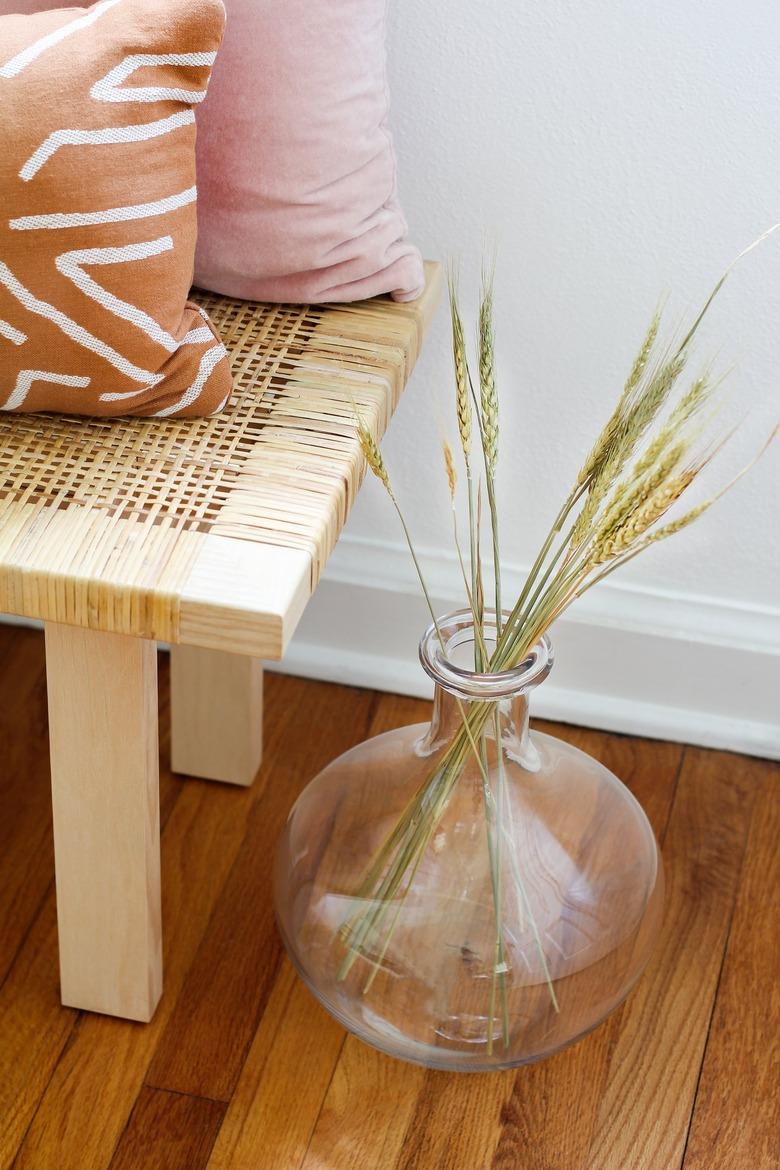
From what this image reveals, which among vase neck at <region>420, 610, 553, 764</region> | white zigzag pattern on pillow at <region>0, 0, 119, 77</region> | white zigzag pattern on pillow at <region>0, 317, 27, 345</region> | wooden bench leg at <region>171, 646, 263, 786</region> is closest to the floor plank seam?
vase neck at <region>420, 610, 553, 764</region>

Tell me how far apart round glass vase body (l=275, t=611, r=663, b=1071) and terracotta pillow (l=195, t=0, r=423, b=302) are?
1.18 feet

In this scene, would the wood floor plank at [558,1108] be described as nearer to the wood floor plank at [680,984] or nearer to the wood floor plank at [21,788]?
the wood floor plank at [680,984]

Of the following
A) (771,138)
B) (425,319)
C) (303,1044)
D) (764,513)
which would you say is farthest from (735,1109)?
(771,138)

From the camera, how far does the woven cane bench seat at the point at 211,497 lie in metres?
0.83

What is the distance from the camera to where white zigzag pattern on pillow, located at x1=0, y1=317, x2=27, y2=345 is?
0.87m

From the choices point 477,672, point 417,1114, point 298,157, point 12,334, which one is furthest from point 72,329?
point 417,1114

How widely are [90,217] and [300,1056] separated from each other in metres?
0.72

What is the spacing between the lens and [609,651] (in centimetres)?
145

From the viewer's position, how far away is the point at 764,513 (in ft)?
4.40

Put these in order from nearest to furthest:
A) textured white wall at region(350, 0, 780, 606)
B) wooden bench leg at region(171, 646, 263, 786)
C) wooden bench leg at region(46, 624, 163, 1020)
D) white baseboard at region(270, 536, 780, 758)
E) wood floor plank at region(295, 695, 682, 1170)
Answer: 1. wooden bench leg at region(46, 624, 163, 1020)
2. wood floor plank at region(295, 695, 682, 1170)
3. textured white wall at region(350, 0, 780, 606)
4. wooden bench leg at region(171, 646, 263, 786)
5. white baseboard at region(270, 536, 780, 758)

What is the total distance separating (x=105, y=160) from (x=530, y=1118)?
32.7 inches

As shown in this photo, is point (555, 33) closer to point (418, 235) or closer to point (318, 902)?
point (418, 235)

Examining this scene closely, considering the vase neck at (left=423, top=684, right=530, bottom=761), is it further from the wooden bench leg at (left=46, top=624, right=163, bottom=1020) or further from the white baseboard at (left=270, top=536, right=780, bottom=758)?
the white baseboard at (left=270, top=536, right=780, bottom=758)

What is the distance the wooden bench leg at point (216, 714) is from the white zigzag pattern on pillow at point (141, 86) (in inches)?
21.8
